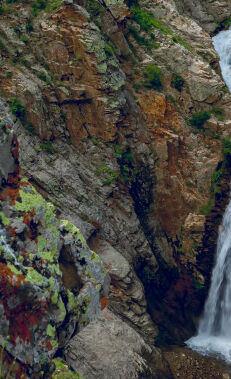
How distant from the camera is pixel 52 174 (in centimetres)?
1247

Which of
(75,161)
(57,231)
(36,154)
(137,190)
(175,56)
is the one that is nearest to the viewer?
(57,231)

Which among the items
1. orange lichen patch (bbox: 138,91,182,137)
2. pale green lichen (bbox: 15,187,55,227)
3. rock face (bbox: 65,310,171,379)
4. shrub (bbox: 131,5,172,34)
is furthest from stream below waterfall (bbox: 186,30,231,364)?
pale green lichen (bbox: 15,187,55,227)

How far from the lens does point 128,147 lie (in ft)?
49.2

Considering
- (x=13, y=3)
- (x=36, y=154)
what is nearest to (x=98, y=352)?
(x=36, y=154)

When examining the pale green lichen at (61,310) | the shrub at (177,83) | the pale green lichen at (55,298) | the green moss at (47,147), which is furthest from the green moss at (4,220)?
the shrub at (177,83)

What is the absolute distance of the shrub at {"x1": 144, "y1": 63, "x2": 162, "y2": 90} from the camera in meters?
16.3

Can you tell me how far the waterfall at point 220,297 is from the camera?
48.8 ft

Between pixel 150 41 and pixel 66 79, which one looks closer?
pixel 66 79

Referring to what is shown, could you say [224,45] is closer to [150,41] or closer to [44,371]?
[150,41]

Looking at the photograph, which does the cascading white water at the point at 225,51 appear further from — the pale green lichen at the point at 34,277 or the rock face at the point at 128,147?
the pale green lichen at the point at 34,277

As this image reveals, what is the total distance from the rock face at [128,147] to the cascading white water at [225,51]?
3.60 ft

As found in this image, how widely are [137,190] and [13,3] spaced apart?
9861mm

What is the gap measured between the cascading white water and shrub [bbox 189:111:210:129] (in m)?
A: 3.21

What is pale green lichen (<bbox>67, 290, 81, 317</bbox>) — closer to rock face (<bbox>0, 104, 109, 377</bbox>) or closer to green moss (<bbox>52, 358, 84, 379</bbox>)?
rock face (<bbox>0, 104, 109, 377</bbox>)
